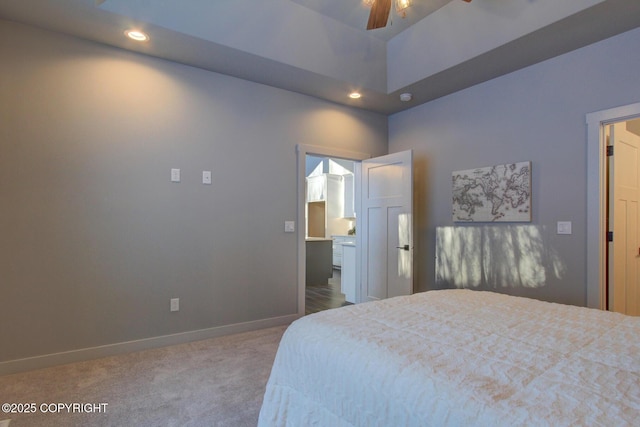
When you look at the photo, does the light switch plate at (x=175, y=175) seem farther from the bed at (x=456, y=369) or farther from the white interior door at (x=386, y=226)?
the white interior door at (x=386, y=226)

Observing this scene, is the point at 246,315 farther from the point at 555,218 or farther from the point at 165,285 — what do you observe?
the point at 555,218

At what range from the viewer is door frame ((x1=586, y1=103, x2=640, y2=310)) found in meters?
2.62

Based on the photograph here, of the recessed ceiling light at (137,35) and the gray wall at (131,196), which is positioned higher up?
the recessed ceiling light at (137,35)

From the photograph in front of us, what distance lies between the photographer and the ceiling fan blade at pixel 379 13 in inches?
88.4

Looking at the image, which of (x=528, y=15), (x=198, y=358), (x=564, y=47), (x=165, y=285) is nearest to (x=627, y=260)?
(x=564, y=47)

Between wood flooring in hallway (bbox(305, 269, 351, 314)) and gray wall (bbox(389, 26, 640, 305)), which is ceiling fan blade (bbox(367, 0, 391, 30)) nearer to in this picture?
gray wall (bbox(389, 26, 640, 305))

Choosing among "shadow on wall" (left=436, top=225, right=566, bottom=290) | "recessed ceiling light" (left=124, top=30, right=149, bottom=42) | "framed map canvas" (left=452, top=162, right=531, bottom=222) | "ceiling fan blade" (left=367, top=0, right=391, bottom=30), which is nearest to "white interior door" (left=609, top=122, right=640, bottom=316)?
"shadow on wall" (left=436, top=225, right=566, bottom=290)

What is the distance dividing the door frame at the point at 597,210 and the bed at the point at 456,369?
128 cm

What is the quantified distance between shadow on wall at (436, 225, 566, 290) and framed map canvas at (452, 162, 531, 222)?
12 cm

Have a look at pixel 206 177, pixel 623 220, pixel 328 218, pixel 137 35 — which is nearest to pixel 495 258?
pixel 623 220

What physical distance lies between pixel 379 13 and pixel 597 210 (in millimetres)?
2248

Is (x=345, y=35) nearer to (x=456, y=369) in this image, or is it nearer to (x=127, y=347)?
(x=456, y=369)
